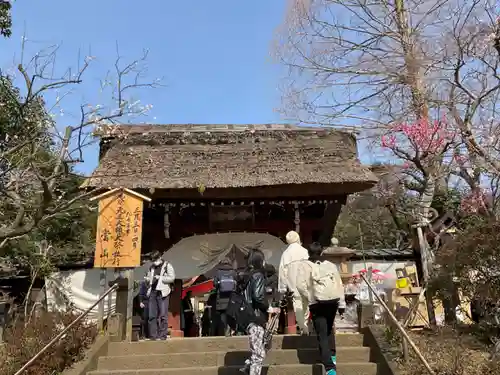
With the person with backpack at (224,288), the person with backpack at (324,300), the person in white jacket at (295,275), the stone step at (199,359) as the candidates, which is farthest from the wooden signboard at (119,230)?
the person with backpack at (324,300)

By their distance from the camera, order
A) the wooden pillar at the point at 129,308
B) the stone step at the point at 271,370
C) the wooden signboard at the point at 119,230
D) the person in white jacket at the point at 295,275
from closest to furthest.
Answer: the person in white jacket at the point at 295,275, the stone step at the point at 271,370, the wooden pillar at the point at 129,308, the wooden signboard at the point at 119,230

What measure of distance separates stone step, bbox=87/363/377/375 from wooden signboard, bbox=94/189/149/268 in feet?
7.85

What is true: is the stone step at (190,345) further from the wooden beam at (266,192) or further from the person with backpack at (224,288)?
the wooden beam at (266,192)

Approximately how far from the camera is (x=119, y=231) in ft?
28.8

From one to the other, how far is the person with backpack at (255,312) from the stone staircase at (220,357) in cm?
80

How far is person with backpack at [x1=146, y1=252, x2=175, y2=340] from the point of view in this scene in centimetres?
823

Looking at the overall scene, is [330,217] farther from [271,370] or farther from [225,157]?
[271,370]

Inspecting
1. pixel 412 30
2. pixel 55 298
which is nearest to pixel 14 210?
pixel 55 298

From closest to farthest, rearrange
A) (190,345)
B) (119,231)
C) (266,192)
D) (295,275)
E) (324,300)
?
(324,300), (295,275), (190,345), (119,231), (266,192)

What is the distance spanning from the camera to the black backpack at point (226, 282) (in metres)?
8.33

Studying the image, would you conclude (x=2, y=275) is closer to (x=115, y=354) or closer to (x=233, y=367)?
(x=115, y=354)

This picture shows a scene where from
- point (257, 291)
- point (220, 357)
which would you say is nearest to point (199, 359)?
point (220, 357)

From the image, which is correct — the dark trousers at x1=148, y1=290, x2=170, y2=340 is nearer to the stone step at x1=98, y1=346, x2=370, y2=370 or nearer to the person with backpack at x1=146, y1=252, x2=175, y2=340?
the person with backpack at x1=146, y1=252, x2=175, y2=340

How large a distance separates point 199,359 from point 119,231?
299 centimetres
